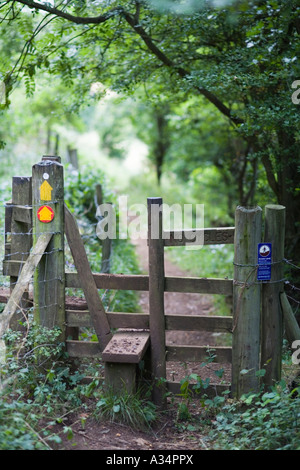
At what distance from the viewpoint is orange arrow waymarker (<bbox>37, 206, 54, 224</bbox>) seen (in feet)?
15.6

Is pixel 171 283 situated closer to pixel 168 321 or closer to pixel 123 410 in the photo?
pixel 168 321

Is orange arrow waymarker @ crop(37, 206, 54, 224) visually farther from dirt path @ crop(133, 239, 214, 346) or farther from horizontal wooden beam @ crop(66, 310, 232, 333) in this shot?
dirt path @ crop(133, 239, 214, 346)

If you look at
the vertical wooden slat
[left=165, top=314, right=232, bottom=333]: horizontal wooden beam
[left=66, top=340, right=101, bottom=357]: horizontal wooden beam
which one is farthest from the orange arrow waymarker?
[left=165, top=314, right=232, bottom=333]: horizontal wooden beam

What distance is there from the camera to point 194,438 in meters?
4.44

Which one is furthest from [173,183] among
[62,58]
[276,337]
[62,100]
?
[276,337]

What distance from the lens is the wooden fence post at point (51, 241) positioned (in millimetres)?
4703

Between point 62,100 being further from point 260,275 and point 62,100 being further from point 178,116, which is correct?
point 178,116

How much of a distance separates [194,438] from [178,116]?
12.9 m

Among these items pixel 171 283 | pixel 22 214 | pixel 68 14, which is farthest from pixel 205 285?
pixel 68 14

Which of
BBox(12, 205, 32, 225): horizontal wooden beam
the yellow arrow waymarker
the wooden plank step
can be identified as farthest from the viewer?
BBox(12, 205, 32, 225): horizontal wooden beam

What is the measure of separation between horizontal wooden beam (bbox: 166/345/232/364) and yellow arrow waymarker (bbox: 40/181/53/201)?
6.00 feet

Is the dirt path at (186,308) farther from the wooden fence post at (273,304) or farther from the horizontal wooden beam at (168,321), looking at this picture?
the wooden fence post at (273,304)

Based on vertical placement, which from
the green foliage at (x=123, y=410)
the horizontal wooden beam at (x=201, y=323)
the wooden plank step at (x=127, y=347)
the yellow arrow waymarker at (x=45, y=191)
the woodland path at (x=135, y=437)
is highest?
the yellow arrow waymarker at (x=45, y=191)

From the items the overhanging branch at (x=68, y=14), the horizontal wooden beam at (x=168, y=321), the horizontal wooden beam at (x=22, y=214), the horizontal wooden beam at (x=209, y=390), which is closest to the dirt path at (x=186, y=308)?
the horizontal wooden beam at (x=209, y=390)
